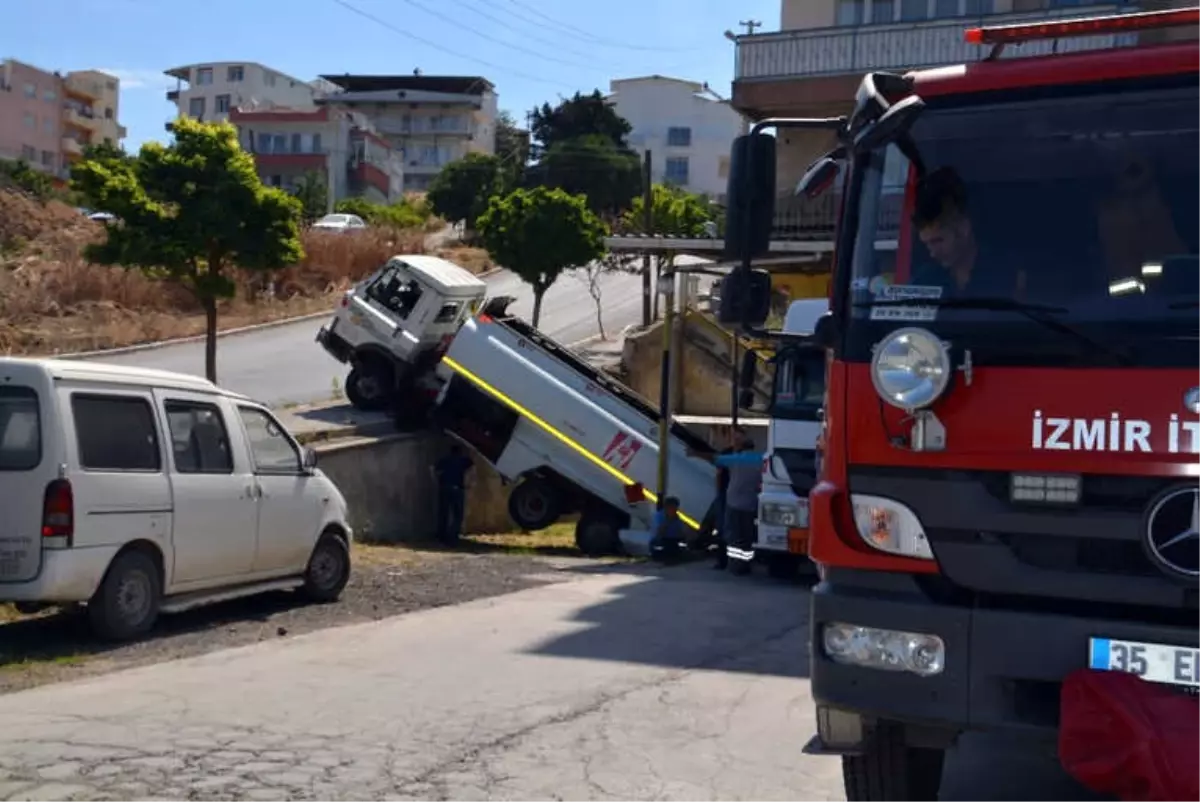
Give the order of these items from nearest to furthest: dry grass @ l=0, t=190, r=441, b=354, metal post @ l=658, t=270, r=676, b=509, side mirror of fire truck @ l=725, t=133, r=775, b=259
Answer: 1. side mirror of fire truck @ l=725, t=133, r=775, b=259
2. metal post @ l=658, t=270, r=676, b=509
3. dry grass @ l=0, t=190, r=441, b=354

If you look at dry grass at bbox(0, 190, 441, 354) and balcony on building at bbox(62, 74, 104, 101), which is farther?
balcony on building at bbox(62, 74, 104, 101)

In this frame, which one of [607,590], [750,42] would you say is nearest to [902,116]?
[607,590]

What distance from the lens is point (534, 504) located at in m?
21.6

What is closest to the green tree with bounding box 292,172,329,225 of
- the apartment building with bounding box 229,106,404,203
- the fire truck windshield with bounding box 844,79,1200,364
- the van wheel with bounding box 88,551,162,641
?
the apartment building with bounding box 229,106,404,203

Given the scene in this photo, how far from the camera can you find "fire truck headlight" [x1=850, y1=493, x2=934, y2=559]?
4914mm

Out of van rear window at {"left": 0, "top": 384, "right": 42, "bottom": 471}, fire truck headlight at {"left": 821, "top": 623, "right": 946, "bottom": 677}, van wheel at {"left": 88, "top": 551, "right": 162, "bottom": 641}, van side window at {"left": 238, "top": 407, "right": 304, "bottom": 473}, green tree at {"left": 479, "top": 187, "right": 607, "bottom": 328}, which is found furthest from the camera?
green tree at {"left": 479, "top": 187, "right": 607, "bottom": 328}

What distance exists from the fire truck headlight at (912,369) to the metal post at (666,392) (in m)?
12.4

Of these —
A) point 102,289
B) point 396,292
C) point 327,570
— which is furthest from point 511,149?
point 327,570

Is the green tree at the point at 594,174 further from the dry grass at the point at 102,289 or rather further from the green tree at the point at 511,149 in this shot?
the dry grass at the point at 102,289

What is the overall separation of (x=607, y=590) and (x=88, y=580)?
17.7ft

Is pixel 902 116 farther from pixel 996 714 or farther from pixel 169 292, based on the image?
pixel 169 292

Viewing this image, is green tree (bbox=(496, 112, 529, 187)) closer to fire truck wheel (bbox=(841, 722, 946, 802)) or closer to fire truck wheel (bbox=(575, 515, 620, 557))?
fire truck wheel (bbox=(575, 515, 620, 557))

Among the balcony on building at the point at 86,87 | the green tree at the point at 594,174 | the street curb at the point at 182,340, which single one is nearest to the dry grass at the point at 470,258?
the street curb at the point at 182,340

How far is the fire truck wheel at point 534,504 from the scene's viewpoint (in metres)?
21.5
